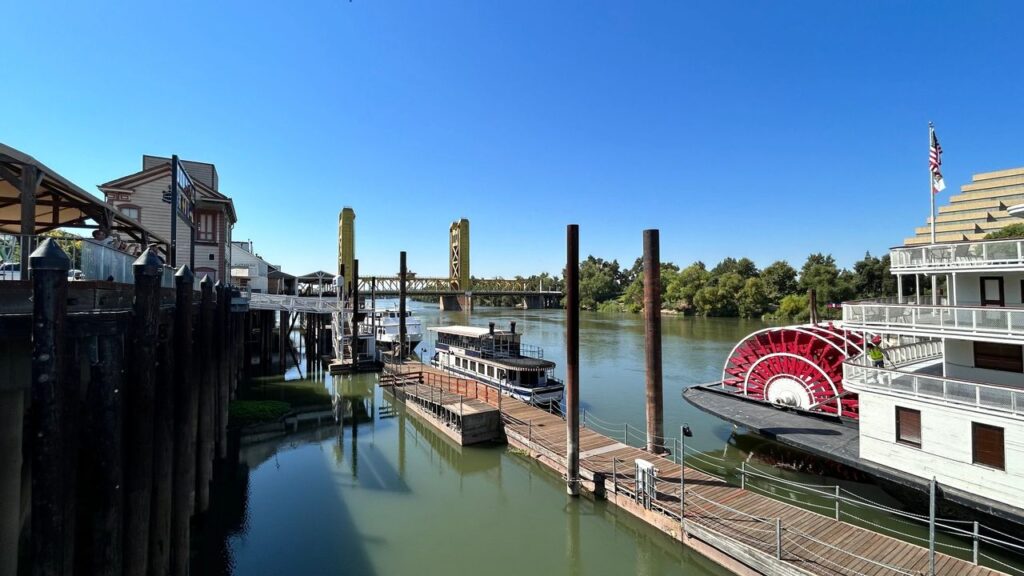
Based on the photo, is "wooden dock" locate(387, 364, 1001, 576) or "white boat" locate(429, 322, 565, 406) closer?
"wooden dock" locate(387, 364, 1001, 576)

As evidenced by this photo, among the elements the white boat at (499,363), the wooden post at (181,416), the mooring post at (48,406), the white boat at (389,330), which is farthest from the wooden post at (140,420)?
the white boat at (389,330)

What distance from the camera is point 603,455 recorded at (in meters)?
15.7

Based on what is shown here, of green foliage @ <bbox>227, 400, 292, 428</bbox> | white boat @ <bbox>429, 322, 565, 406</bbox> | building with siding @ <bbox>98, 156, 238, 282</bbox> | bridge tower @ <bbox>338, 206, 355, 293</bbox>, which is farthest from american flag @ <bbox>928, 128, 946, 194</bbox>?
bridge tower @ <bbox>338, 206, 355, 293</bbox>

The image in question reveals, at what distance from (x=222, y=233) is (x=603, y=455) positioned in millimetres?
33233

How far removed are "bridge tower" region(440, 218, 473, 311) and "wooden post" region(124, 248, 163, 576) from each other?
115800 millimetres

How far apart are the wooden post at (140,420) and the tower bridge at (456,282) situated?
315ft

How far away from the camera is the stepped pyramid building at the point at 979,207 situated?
8825cm

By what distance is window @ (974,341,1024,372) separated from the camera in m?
12.6

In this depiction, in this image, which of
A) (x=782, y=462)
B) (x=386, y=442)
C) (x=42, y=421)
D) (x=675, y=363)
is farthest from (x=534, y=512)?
(x=675, y=363)

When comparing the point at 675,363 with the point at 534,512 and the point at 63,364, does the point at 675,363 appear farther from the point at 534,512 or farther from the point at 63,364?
the point at 63,364

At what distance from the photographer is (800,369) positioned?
70.2ft

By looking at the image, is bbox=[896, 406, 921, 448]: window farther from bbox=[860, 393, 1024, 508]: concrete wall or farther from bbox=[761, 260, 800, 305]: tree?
bbox=[761, 260, 800, 305]: tree

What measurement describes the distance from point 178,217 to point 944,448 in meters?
33.0

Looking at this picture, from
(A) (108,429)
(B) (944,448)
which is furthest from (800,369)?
(A) (108,429)
